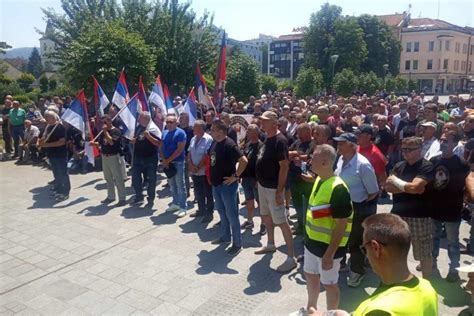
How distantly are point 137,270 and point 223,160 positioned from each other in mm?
1956

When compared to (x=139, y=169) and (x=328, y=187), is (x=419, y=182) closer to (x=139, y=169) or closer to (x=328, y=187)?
(x=328, y=187)

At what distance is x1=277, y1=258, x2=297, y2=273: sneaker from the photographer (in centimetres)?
521

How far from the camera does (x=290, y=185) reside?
681cm

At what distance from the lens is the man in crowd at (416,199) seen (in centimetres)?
423

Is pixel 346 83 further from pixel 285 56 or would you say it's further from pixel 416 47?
pixel 285 56

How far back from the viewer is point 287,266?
17.2 ft

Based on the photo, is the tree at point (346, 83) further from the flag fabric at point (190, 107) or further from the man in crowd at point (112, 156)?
the man in crowd at point (112, 156)

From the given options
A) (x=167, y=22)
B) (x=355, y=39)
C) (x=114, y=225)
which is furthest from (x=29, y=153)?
(x=355, y=39)

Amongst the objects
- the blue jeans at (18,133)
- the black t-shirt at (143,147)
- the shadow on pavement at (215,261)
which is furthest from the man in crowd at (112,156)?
the blue jeans at (18,133)

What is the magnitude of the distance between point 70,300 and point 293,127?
17.4 ft

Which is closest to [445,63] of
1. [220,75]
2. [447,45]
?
[447,45]

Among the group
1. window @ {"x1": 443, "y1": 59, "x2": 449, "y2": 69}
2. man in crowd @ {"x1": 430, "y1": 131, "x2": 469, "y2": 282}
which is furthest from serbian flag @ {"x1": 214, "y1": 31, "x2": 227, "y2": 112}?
window @ {"x1": 443, "y1": 59, "x2": 449, "y2": 69}

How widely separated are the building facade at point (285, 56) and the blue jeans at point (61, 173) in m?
96.7

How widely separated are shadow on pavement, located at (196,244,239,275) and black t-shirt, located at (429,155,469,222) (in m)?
2.61
